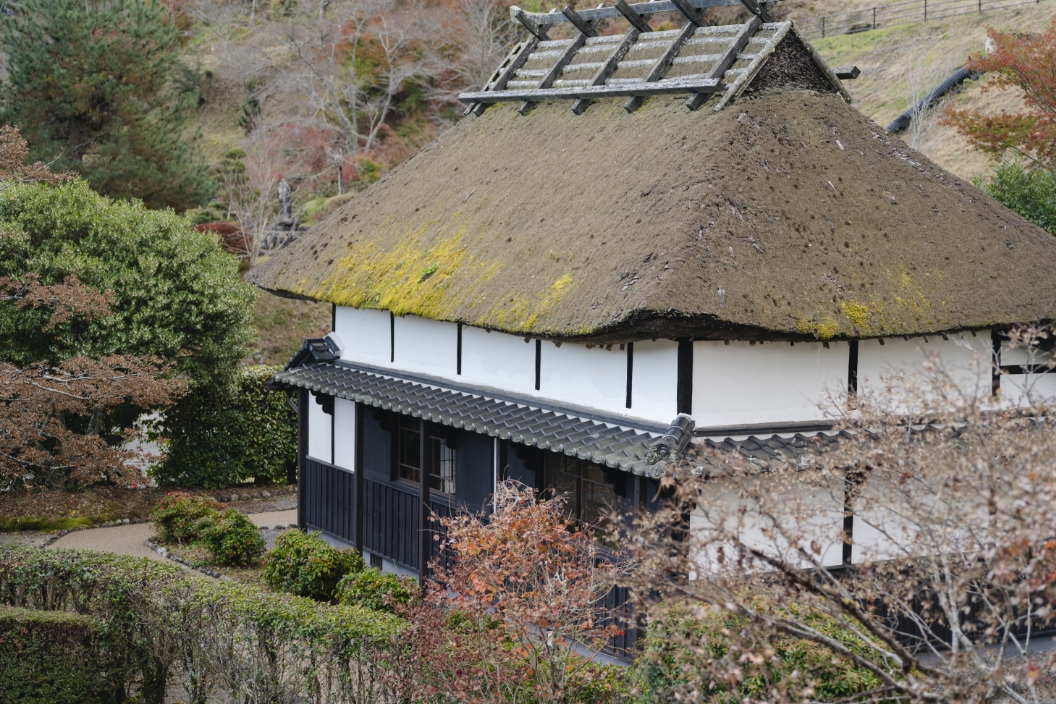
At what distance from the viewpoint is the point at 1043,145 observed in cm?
2138

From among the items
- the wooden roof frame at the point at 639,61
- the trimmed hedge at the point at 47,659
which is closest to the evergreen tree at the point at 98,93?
the wooden roof frame at the point at 639,61

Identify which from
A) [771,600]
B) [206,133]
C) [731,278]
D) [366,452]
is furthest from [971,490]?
[206,133]

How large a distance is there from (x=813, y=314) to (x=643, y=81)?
15.7ft

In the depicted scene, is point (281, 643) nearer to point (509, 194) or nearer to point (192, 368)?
point (509, 194)

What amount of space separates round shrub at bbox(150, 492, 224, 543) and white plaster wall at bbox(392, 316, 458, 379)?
512cm

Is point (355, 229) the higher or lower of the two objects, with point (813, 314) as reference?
higher

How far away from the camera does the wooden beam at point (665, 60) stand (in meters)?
14.1

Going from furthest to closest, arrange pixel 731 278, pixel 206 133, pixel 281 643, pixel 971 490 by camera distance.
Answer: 1. pixel 206 133
2. pixel 731 278
3. pixel 281 643
4. pixel 971 490

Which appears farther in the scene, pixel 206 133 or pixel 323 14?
pixel 206 133

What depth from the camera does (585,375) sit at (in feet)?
39.9

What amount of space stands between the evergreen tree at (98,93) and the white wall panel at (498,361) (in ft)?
54.4

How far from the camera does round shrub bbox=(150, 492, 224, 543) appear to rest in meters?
18.2

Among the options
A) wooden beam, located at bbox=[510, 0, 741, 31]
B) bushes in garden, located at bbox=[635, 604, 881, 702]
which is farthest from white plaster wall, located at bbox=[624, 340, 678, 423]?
wooden beam, located at bbox=[510, 0, 741, 31]

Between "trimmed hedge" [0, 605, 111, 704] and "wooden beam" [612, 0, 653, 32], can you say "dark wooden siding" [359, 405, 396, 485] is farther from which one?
"wooden beam" [612, 0, 653, 32]
